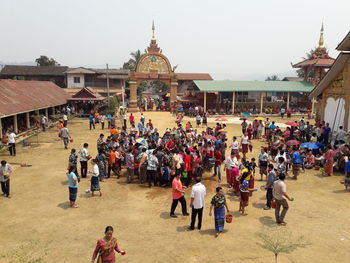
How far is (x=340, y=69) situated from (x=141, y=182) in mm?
13074

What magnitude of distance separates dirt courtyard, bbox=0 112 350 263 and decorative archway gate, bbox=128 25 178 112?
25413 mm

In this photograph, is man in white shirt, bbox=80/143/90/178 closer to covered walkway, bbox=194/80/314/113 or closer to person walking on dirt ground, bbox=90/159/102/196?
person walking on dirt ground, bbox=90/159/102/196

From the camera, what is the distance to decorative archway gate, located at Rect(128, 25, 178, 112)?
36344mm

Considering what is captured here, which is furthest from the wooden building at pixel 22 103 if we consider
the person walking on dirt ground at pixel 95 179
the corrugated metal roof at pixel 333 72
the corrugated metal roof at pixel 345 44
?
the corrugated metal roof at pixel 333 72

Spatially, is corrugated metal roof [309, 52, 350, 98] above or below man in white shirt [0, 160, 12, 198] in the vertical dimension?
above

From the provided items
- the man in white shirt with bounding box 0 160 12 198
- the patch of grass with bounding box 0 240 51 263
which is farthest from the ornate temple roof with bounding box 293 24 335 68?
the patch of grass with bounding box 0 240 51 263

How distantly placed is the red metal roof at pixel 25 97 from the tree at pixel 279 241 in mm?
15563

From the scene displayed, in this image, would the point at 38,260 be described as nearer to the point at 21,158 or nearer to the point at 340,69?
the point at 21,158

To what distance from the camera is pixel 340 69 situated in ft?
55.3

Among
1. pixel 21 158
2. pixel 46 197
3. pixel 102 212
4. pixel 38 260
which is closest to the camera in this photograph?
pixel 38 260

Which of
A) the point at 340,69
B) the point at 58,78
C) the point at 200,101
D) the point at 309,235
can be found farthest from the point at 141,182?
the point at 58,78

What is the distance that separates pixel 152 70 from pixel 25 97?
667 inches

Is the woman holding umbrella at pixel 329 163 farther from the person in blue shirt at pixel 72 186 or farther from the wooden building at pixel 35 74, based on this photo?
the wooden building at pixel 35 74

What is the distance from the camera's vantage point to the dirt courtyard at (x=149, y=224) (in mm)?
6793
